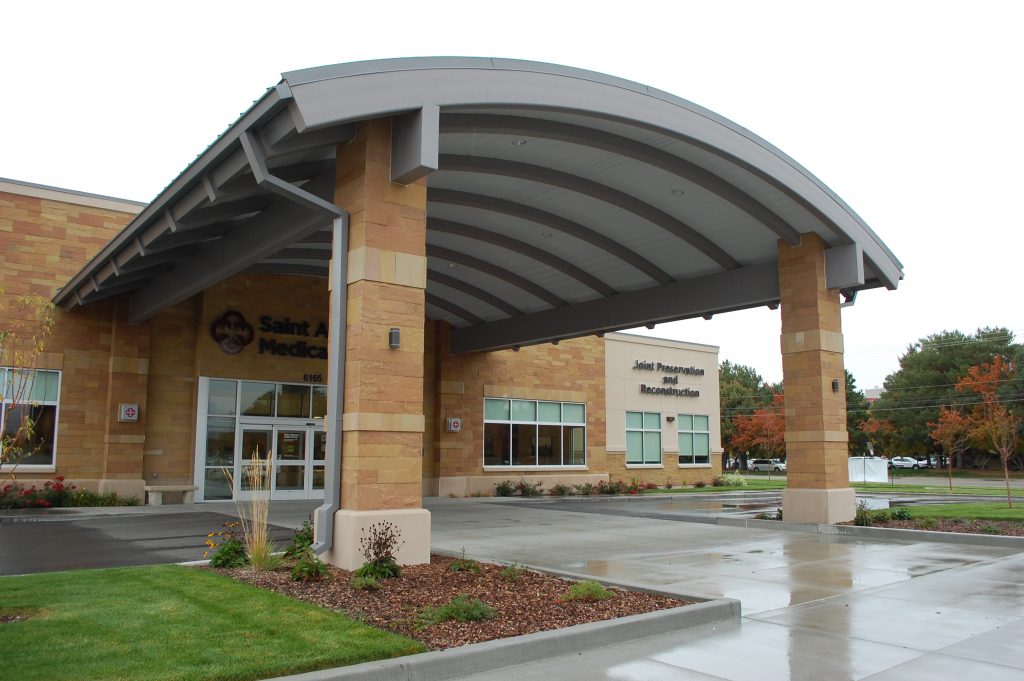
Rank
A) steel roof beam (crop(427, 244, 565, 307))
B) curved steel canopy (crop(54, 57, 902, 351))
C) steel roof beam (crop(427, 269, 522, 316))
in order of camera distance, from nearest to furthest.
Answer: curved steel canopy (crop(54, 57, 902, 351)), steel roof beam (crop(427, 244, 565, 307)), steel roof beam (crop(427, 269, 522, 316))

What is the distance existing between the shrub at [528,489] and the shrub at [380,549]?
18.0 meters

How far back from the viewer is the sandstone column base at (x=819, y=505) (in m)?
15.5

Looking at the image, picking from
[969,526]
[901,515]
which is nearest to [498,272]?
[901,515]

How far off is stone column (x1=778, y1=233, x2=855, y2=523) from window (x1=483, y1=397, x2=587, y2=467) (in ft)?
42.1

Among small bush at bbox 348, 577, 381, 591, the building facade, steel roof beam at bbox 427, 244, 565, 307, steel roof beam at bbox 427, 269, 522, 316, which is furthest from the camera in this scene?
steel roof beam at bbox 427, 269, 522, 316

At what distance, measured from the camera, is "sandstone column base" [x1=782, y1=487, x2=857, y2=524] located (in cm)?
1554

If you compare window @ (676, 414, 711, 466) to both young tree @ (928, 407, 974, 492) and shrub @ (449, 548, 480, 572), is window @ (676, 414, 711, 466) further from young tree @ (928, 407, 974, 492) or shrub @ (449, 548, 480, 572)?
shrub @ (449, 548, 480, 572)

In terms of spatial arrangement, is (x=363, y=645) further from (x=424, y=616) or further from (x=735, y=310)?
(x=735, y=310)

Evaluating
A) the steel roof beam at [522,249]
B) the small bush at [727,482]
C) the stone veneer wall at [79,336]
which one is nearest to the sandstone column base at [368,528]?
the steel roof beam at [522,249]

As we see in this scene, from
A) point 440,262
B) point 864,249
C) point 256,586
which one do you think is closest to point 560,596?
point 256,586

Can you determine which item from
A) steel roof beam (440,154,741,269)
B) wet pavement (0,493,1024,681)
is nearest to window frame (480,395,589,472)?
wet pavement (0,493,1024,681)

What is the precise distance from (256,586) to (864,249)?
550 inches

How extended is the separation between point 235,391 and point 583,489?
44.5 ft

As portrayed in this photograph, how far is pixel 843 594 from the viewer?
8766 millimetres
